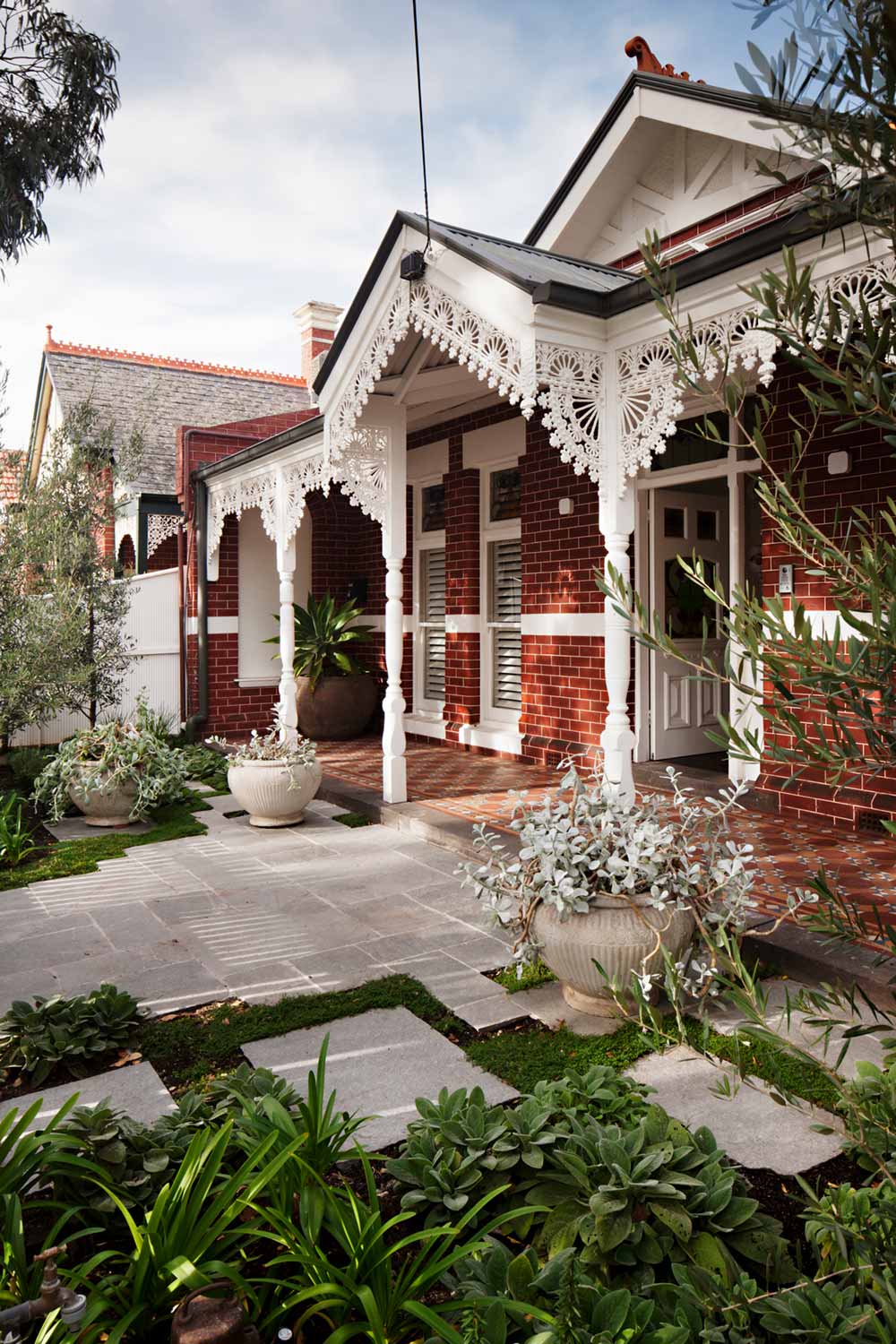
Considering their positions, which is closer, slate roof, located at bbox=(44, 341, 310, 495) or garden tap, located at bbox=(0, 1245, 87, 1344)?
garden tap, located at bbox=(0, 1245, 87, 1344)

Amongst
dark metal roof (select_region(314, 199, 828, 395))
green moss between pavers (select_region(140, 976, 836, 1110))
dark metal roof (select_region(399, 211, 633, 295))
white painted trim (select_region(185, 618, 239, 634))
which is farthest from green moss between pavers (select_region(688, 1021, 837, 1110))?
white painted trim (select_region(185, 618, 239, 634))

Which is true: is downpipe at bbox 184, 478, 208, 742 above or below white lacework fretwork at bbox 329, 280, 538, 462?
below

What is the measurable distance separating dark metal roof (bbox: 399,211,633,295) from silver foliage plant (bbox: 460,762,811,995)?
8.99 ft

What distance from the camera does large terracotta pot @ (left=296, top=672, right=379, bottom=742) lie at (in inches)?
427

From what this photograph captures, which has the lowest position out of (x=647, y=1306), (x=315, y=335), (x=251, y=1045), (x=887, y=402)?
(x=251, y=1045)

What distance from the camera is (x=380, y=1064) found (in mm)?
3211

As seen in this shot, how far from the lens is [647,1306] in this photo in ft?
5.82

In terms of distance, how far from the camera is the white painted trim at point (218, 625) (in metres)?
11.1

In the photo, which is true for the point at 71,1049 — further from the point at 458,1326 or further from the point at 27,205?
the point at 27,205

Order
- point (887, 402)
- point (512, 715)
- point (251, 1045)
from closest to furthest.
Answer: point (887, 402), point (251, 1045), point (512, 715)

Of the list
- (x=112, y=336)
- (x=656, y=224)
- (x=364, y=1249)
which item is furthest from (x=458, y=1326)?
(x=112, y=336)

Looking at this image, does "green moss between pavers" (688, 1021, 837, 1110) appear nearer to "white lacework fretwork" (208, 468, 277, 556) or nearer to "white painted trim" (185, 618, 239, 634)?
"white lacework fretwork" (208, 468, 277, 556)

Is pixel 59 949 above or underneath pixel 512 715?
underneath

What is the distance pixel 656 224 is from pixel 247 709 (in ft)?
22.7
